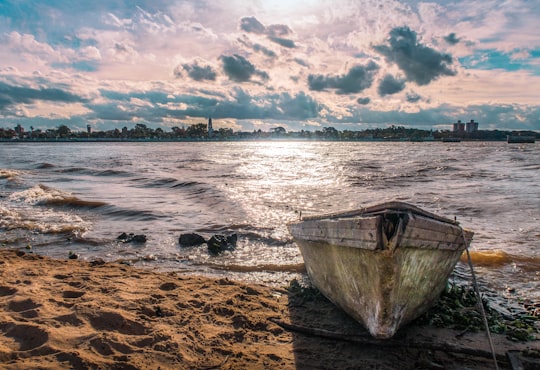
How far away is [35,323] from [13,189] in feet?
67.5

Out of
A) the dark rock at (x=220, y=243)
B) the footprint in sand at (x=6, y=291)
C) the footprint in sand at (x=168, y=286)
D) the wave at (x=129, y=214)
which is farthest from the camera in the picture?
the wave at (x=129, y=214)

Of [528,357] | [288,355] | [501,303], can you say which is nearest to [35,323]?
[288,355]

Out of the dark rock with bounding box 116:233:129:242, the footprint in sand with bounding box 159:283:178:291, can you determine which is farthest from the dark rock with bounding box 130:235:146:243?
the footprint in sand with bounding box 159:283:178:291

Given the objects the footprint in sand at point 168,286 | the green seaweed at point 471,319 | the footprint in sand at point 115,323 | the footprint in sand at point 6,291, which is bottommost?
the green seaweed at point 471,319

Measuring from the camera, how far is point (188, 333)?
200 inches

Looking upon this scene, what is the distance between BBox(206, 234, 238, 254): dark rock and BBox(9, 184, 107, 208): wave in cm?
865

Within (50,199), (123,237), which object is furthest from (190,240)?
(50,199)

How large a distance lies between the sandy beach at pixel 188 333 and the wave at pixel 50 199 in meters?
10.6

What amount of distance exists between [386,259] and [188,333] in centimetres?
293

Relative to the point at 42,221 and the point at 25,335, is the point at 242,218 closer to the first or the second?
the point at 42,221

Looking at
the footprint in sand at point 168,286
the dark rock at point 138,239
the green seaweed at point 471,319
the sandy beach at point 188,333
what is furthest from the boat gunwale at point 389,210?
the dark rock at point 138,239

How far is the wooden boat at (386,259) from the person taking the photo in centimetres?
420

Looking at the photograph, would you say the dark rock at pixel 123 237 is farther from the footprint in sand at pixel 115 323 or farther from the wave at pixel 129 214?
the footprint in sand at pixel 115 323

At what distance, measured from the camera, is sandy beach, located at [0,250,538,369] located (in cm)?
438
